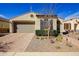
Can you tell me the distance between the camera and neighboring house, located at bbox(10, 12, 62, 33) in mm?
11531

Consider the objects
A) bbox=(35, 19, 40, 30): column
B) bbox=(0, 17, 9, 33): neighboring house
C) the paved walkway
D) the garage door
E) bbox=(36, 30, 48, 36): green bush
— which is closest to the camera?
the paved walkway

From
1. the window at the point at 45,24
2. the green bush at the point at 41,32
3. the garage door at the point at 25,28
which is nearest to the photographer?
the green bush at the point at 41,32

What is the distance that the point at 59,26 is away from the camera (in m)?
11.9

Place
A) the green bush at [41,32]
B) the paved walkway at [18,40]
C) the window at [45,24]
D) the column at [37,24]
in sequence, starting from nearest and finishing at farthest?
the paved walkway at [18,40]
the green bush at [41,32]
the column at [37,24]
the window at [45,24]

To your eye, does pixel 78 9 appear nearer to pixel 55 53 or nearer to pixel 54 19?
pixel 54 19

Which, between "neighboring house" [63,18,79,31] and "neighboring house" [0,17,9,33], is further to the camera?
"neighboring house" [63,18,79,31]

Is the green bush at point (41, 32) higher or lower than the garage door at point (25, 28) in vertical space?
lower

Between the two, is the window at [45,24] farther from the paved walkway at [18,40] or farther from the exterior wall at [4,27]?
the exterior wall at [4,27]

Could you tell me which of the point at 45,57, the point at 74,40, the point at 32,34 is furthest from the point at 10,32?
the point at 74,40

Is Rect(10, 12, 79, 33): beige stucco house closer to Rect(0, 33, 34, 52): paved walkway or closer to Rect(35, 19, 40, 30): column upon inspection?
Rect(35, 19, 40, 30): column

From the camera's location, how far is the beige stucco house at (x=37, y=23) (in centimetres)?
1149

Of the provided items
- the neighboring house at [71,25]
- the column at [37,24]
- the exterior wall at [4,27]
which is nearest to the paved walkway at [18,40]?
the exterior wall at [4,27]

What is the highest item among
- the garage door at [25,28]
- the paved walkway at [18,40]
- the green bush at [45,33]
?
the garage door at [25,28]

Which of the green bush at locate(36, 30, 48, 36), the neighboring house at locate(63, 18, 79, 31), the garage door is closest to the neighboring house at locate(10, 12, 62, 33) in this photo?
the garage door
